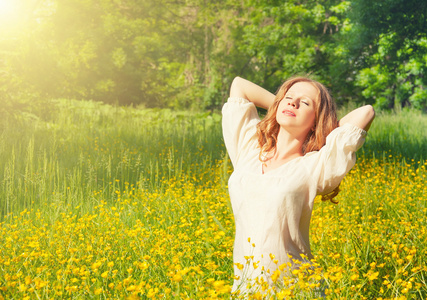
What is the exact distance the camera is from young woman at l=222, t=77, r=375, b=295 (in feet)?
6.48

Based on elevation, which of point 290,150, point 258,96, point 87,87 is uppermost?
point 258,96

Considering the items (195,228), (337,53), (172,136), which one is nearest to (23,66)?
(172,136)

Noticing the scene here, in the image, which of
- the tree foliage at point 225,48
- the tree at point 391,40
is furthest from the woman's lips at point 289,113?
the tree at point 391,40

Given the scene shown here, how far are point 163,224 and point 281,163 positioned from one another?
160 centimetres

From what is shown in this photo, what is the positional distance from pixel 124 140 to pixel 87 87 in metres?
10.5

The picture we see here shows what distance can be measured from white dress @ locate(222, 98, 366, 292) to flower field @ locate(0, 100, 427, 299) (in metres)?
0.16

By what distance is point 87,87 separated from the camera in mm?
16625

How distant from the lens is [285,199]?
1.97 metres

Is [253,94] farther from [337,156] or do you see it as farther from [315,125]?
[337,156]

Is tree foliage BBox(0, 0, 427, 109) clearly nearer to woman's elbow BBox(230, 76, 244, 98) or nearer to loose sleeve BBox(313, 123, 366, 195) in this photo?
woman's elbow BBox(230, 76, 244, 98)

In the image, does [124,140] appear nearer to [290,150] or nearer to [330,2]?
[290,150]

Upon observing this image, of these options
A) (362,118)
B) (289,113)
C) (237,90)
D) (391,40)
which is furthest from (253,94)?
(391,40)

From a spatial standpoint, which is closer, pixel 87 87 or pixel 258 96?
pixel 258 96

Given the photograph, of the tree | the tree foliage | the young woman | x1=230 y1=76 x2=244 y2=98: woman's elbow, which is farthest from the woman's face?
the tree
